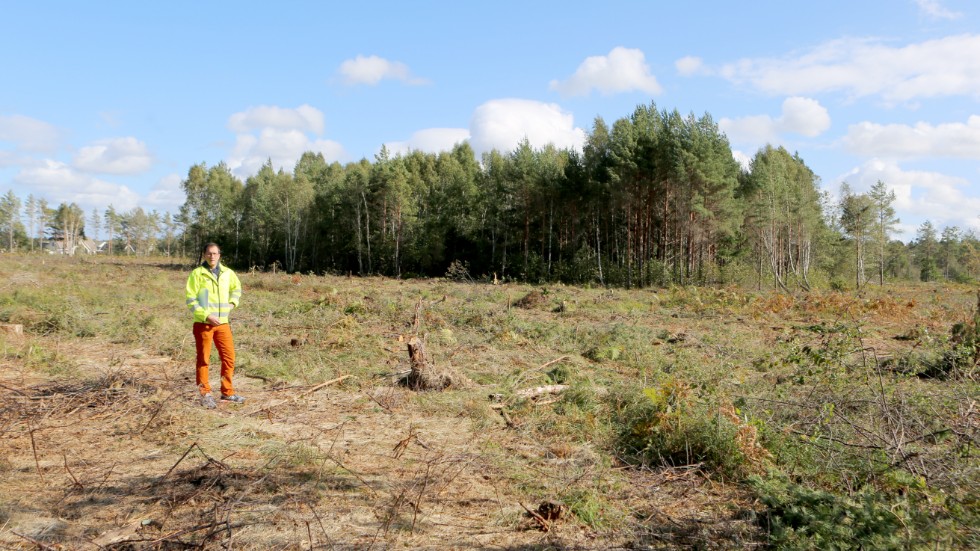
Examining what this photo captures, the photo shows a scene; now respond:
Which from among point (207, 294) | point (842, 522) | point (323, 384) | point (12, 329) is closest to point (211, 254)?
point (207, 294)

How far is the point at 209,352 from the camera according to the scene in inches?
272

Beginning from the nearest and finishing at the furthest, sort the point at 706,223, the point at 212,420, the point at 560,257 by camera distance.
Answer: the point at 212,420
the point at 706,223
the point at 560,257

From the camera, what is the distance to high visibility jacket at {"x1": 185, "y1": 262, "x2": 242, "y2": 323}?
22.7ft

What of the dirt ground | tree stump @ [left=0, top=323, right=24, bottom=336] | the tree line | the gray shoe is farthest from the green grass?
the tree line

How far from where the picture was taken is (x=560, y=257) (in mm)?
36031

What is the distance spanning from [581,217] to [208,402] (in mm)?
31458

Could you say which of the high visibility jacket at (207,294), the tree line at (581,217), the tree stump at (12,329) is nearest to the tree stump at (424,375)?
the high visibility jacket at (207,294)

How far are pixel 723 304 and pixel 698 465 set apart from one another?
14900mm

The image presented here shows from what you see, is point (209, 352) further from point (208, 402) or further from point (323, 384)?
→ point (323, 384)

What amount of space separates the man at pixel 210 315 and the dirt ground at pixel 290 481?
1.00ft

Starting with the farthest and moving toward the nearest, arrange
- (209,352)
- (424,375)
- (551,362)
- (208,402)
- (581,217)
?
(581,217) < (551,362) < (424,375) < (209,352) < (208,402)

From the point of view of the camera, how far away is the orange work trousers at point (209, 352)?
6.92m

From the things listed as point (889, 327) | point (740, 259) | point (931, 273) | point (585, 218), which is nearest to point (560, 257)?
point (585, 218)

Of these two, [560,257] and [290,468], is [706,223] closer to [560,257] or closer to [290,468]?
[560,257]
